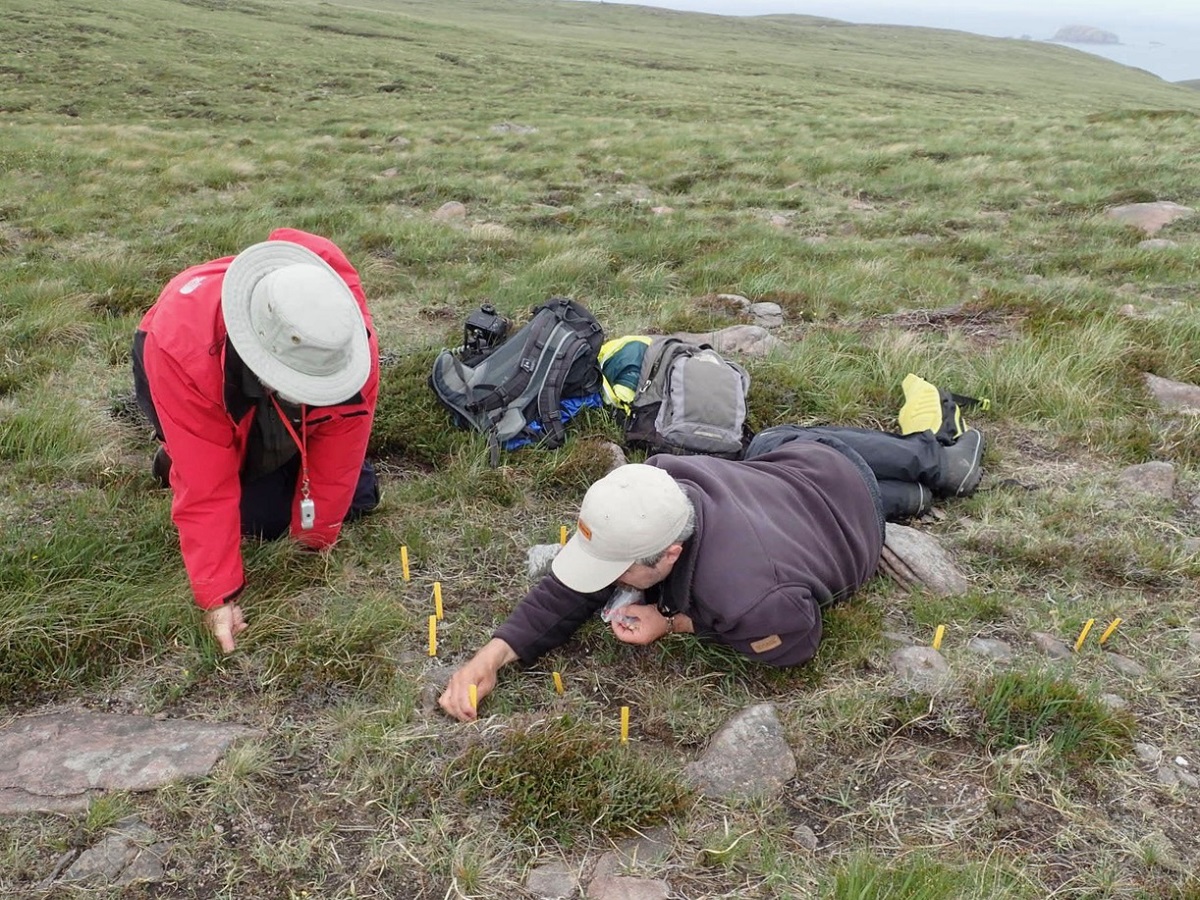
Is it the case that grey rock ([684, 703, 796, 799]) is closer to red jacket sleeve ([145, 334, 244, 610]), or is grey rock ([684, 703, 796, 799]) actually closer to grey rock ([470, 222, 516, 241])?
red jacket sleeve ([145, 334, 244, 610])

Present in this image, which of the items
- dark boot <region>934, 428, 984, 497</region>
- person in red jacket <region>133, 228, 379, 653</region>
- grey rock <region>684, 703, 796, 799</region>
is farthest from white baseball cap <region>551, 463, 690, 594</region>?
dark boot <region>934, 428, 984, 497</region>

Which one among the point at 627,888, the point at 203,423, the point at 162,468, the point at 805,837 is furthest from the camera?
the point at 162,468

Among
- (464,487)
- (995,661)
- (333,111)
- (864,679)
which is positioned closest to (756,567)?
(864,679)

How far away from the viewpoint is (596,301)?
7836 mm

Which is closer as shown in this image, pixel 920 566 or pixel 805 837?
pixel 805 837

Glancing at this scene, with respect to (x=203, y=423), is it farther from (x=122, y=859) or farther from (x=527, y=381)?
(x=527, y=381)

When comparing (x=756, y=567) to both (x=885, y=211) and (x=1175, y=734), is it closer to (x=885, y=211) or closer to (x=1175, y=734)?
(x=1175, y=734)

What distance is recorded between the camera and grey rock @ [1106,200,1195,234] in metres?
10.4

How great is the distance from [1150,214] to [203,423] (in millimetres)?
11458

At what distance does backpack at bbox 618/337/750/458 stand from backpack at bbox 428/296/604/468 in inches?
15.2

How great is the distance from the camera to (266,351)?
3094 mm

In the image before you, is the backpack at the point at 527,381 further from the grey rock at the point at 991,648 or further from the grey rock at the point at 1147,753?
the grey rock at the point at 1147,753

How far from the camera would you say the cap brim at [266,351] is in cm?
307

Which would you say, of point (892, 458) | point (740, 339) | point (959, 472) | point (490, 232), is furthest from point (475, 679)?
point (490, 232)
